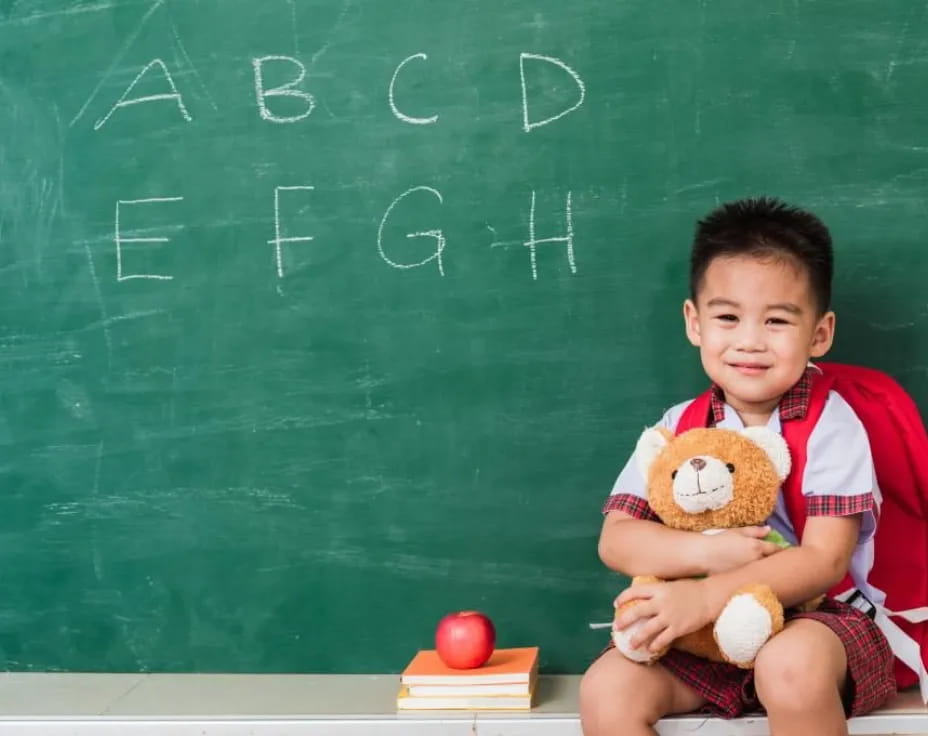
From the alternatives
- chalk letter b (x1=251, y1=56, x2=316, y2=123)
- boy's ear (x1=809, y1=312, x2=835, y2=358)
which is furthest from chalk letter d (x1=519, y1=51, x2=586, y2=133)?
boy's ear (x1=809, y1=312, x2=835, y2=358)

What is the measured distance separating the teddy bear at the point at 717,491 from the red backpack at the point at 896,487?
13cm

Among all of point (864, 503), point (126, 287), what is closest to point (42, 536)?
point (126, 287)

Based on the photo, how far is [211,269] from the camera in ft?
6.39

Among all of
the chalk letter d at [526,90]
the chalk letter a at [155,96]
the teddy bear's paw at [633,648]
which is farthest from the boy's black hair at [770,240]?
the chalk letter a at [155,96]

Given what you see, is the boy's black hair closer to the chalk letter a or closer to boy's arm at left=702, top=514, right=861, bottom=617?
boy's arm at left=702, top=514, right=861, bottom=617

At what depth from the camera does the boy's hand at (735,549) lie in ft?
4.76

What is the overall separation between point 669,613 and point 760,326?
38cm

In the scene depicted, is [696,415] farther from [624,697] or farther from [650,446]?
[624,697]

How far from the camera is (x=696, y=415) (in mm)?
1647

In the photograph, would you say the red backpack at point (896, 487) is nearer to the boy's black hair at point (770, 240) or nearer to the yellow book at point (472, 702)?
the boy's black hair at point (770, 240)

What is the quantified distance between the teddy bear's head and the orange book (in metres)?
0.33

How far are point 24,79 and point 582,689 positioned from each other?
1.30 m

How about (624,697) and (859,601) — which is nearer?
(624,697)

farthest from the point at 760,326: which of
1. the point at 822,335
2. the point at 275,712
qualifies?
the point at 275,712
